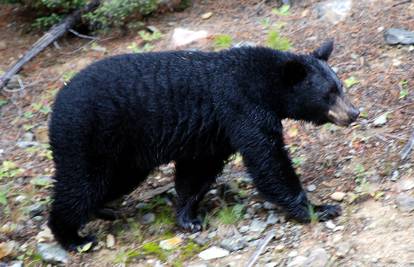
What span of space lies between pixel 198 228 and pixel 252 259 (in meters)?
0.81

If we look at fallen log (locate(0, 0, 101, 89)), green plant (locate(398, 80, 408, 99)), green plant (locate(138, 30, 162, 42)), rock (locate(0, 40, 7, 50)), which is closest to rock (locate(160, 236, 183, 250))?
green plant (locate(398, 80, 408, 99))

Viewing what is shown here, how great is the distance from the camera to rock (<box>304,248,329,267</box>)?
4.57m

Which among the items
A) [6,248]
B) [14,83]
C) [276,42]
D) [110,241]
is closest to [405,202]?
[110,241]

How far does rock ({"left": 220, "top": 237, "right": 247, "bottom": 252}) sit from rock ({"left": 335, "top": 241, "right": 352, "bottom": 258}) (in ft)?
2.54

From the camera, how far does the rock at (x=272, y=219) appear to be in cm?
531

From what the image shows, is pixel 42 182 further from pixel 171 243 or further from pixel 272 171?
pixel 272 171

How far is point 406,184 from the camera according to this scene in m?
5.23

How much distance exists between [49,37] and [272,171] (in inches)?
189

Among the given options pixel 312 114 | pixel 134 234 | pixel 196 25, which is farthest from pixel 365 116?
pixel 196 25

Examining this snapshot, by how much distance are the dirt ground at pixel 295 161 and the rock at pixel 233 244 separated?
5 centimetres

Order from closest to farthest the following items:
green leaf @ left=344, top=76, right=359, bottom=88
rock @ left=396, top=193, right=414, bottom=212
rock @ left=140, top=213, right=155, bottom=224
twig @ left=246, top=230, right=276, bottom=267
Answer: twig @ left=246, top=230, right=276, bottom=267 < rock @ left=396, top=193, right=414, bottom=212 < rock @ left=140, top=213, right=155, bottom=224 < green leaf @ left=344, top=76, right=359, bottom=88

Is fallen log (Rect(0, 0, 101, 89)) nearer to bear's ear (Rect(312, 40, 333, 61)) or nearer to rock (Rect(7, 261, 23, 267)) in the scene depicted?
rock (Rect(7, 261, 23, 267))

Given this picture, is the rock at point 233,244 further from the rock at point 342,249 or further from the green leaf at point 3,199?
the green leaf at point 3,199

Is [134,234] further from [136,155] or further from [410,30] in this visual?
[410,30]
